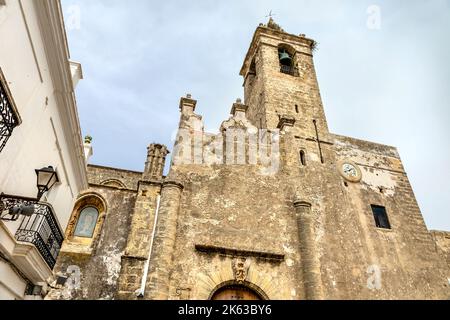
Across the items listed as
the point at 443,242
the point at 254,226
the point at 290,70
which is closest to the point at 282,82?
the point at 290,70

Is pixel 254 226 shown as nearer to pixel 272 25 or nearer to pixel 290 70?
pixel 290 70

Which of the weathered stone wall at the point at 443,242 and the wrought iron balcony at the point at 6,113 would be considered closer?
the wrought iron balcony at the point at 6,113

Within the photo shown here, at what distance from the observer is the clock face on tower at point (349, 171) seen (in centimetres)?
1533

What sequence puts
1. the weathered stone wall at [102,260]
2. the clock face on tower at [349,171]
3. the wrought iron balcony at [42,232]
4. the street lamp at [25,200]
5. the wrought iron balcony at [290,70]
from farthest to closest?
the wrought iron balcony at [290,70], the clock face on tower at [349,171], the weathered stone wall at [102,260], the wrought iron balcony at [42,232], the street lamp at [25,200]

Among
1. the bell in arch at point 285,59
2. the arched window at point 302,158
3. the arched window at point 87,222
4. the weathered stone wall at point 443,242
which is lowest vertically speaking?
the arched window at point 87,222

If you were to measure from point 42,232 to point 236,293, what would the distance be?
5738 mm

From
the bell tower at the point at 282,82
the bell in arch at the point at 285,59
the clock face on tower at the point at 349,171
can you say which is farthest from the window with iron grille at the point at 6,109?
the bell in arch at the point at 285,59

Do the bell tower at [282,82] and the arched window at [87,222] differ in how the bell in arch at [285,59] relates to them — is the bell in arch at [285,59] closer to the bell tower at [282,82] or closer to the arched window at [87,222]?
the bell tower at [282,82]

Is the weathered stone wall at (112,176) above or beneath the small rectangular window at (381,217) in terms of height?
above

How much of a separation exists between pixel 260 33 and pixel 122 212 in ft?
43.9

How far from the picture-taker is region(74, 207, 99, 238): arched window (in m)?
10.5

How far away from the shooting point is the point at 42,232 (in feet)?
19.2

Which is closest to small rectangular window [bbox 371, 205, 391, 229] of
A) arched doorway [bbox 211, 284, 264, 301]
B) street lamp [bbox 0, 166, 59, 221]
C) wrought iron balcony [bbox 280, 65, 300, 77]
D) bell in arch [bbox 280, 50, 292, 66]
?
arched doorway [bbox 211, 284, 264, 301]

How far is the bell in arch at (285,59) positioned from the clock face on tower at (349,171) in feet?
22.4
